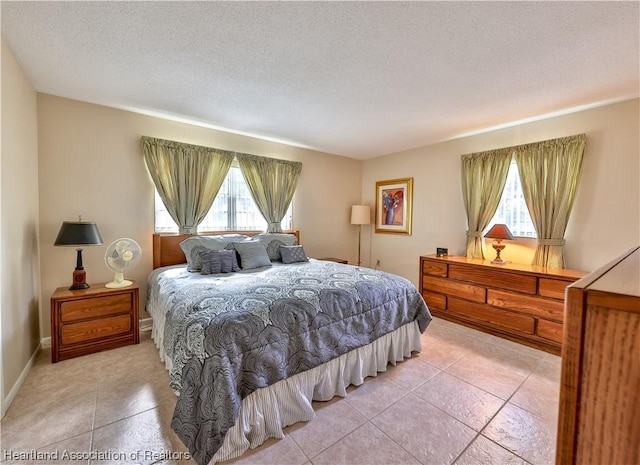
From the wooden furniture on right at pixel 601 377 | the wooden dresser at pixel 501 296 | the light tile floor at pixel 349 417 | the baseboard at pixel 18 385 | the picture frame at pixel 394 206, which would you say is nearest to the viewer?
the wooden furniture on right at pixel 601 377

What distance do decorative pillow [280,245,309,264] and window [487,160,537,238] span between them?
2614mm

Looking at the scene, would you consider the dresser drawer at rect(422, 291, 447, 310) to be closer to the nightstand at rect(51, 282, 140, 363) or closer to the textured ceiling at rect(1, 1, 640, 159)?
the textured ceiling at rect(1, 1, 640, 159)

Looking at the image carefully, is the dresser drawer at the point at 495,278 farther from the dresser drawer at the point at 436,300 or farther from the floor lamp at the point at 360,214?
the floor lamp at the point at 360,214

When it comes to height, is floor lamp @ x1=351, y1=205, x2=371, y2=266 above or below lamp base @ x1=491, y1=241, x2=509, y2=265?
above

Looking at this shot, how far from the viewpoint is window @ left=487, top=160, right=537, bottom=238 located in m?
3.35

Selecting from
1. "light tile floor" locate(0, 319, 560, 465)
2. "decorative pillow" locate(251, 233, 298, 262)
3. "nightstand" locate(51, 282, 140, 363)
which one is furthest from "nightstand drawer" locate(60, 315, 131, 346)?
"decorative pillow" locate(251, 233, 298, 262)

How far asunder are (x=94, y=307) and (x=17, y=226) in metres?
0.90

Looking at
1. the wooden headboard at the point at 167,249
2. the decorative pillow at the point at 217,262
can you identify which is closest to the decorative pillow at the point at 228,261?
the decorative pillow at the point at 217,262

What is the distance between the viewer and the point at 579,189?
116 inches

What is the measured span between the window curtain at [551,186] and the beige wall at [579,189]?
0.35 feet

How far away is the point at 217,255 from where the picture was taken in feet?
9.25

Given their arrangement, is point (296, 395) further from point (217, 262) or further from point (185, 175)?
point (185, 175)

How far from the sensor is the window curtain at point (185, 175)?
10.3ft

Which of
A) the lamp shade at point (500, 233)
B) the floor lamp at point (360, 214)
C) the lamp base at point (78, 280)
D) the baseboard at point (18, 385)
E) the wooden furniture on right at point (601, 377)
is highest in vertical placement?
the floor lamp at point (360, 214)
